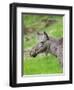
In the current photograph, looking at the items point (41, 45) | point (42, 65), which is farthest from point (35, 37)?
point (42, 65)

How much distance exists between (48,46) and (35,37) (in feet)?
0.33

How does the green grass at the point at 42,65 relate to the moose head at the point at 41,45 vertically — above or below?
below

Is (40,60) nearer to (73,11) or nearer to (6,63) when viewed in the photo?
(6,63)

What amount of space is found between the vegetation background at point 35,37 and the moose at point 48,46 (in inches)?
0.8

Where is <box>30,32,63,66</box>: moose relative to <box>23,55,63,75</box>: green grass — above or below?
above

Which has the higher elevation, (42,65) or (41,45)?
(41,45)

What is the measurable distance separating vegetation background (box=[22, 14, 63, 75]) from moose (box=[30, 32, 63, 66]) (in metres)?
0.02

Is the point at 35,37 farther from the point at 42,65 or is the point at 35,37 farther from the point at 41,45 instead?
the point at 42,65

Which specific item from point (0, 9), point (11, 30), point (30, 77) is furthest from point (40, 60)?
point (0, 9)

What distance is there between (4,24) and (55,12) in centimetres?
33

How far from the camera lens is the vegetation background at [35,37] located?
174 centimetres

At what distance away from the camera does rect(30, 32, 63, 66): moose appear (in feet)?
5.81

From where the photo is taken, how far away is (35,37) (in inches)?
69.6

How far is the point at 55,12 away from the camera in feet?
5.94
